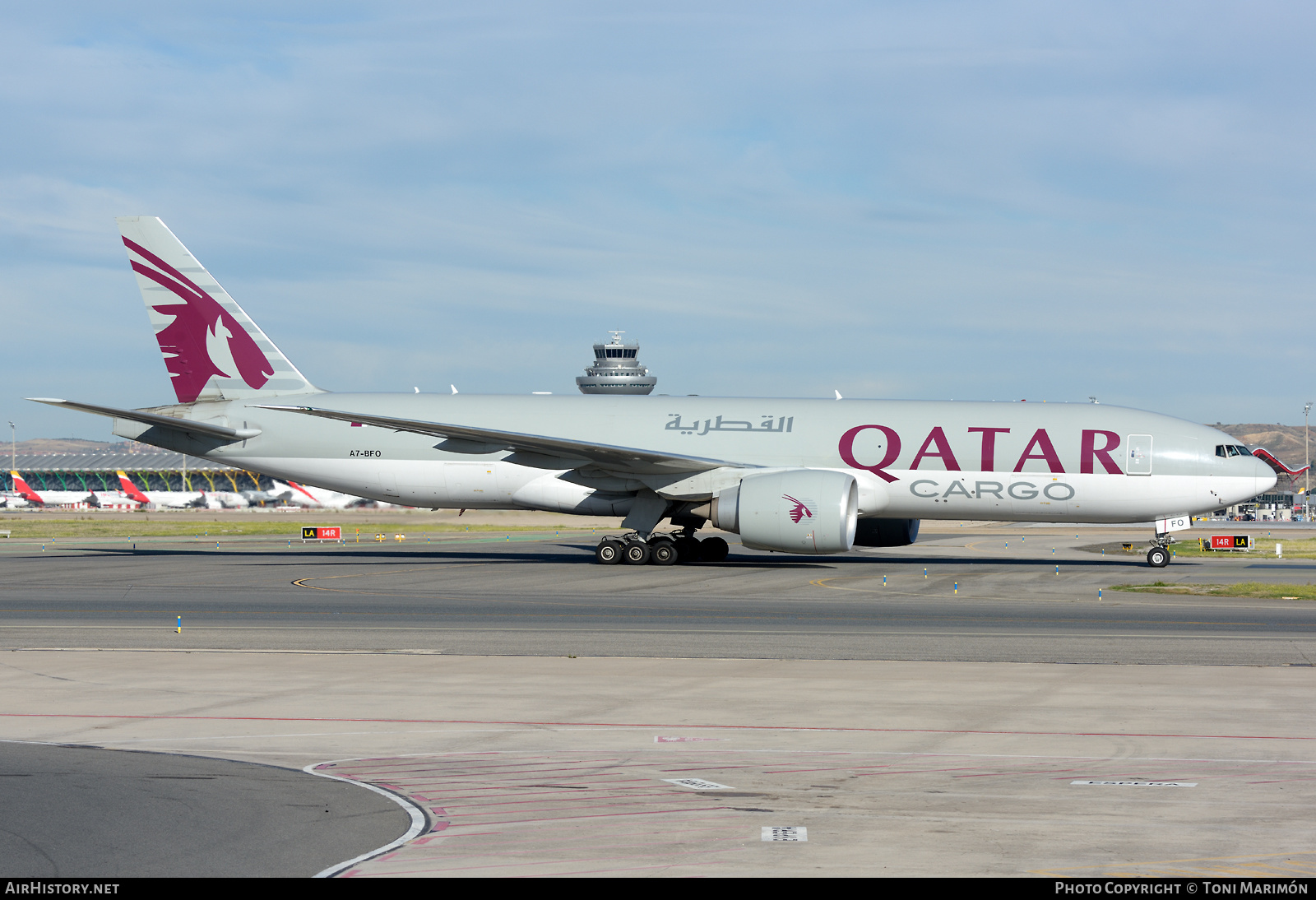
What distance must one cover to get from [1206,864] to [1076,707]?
5449 millimetres

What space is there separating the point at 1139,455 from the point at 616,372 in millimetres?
100545

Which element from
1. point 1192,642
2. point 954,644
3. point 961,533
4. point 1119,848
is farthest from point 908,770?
point 961,533

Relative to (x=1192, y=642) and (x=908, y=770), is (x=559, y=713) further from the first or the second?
(x=1192, y=642)

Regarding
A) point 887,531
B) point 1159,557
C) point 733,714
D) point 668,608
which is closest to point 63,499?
point 887,531

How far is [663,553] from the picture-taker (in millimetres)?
31656

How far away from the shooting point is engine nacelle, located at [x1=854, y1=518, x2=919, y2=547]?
33750 millimetres

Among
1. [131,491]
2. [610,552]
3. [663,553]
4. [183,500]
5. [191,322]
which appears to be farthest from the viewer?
[183,500]

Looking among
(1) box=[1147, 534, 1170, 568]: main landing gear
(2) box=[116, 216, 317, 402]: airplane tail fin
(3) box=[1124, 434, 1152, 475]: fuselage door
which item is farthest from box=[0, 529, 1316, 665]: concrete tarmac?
(2) box=[116, 216, 317, 402]: airplane tail fin

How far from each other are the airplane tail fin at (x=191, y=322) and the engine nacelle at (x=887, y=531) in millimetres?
17881

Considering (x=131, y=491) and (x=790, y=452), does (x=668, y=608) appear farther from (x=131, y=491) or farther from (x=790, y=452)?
(x=131, y=491)

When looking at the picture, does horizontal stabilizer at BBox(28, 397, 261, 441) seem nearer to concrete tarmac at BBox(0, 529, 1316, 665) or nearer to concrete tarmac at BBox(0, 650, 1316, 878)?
concrete tarmac at BBox(0, 529, 1316, 665)

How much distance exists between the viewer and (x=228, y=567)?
3066 centimetres

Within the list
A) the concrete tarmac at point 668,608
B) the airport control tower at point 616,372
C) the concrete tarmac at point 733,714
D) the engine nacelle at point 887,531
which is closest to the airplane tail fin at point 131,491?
the airport control tower at point 616,372

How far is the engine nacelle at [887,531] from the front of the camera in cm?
3375
